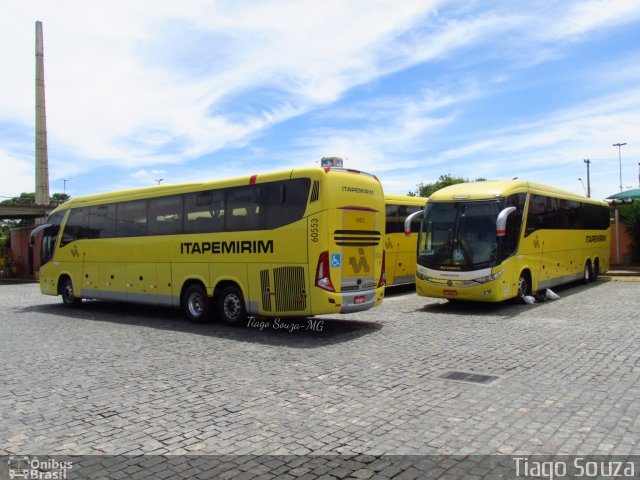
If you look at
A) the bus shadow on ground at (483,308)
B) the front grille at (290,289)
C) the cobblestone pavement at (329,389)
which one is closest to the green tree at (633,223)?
the bus shadow on ground at (483,308)

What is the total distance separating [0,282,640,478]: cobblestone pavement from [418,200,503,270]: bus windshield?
1.90 m

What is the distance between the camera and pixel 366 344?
9586 mm

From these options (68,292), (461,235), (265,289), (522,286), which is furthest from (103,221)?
(522,286)

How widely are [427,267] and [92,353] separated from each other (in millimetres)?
8541

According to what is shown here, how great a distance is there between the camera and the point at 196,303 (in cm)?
1291

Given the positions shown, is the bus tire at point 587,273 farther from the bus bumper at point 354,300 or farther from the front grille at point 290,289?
the front grille at point 290,289

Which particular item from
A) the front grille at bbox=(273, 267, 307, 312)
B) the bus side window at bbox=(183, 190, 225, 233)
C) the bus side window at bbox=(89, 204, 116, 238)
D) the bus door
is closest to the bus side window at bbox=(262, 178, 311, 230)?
the bus door

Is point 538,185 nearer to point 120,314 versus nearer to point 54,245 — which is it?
point 120,314

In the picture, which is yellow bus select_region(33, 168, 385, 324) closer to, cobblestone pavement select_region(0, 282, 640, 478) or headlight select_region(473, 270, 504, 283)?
cobblestone pavement select_region(0, 282, 640, 478)

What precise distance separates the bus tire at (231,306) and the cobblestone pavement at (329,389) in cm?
46

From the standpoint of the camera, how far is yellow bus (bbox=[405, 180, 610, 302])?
44.0ft

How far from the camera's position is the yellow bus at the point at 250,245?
34.2ft

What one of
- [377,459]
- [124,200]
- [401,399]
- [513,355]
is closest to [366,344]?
[513,355]

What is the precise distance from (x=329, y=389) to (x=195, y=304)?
6.98 m
